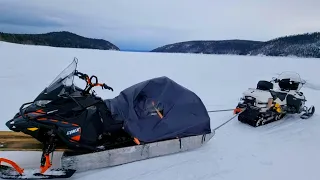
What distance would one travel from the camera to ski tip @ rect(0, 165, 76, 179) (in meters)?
2.96

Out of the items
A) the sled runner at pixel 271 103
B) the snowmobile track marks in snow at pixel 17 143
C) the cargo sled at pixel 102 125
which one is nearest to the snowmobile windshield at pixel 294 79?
the sled runner at pixel 271 103

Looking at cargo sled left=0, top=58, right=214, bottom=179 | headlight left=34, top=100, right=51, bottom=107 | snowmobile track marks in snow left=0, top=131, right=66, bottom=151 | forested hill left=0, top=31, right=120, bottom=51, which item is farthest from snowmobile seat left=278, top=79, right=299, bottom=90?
forested hill left=0, top=31, right=120, bottom=51

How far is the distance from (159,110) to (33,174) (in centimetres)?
178

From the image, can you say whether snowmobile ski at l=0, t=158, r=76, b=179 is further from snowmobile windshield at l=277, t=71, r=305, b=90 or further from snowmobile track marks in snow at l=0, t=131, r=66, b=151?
snowmobile windshield at l=277, t=71, r=305, b=90

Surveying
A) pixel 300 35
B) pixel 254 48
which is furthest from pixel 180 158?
pixel 300 35

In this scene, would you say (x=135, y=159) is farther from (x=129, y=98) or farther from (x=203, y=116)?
(x=203, y=116)

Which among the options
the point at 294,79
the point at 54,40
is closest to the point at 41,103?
the point at 294,79

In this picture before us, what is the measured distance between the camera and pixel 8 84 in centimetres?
820

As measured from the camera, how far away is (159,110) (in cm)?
389

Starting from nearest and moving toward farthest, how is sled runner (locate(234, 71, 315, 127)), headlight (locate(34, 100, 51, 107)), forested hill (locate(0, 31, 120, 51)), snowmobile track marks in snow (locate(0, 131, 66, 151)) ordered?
headlight (locate(34, 100, 51, 107))
snowmobile track marks in snow (locate(0, 131, 66, 151))
sled runner (locate(234, 71, 315, 127))
forested hill (locate(0, 31, 120, 51))

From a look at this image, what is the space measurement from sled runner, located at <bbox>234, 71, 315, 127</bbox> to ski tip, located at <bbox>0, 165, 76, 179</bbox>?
3687 mm

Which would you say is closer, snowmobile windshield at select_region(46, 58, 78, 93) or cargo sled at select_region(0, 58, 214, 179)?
cargo sled at select_region(0, 58, 214, 179)

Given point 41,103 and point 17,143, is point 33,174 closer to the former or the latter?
point 17,143

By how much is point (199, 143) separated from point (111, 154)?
143 centimetres
